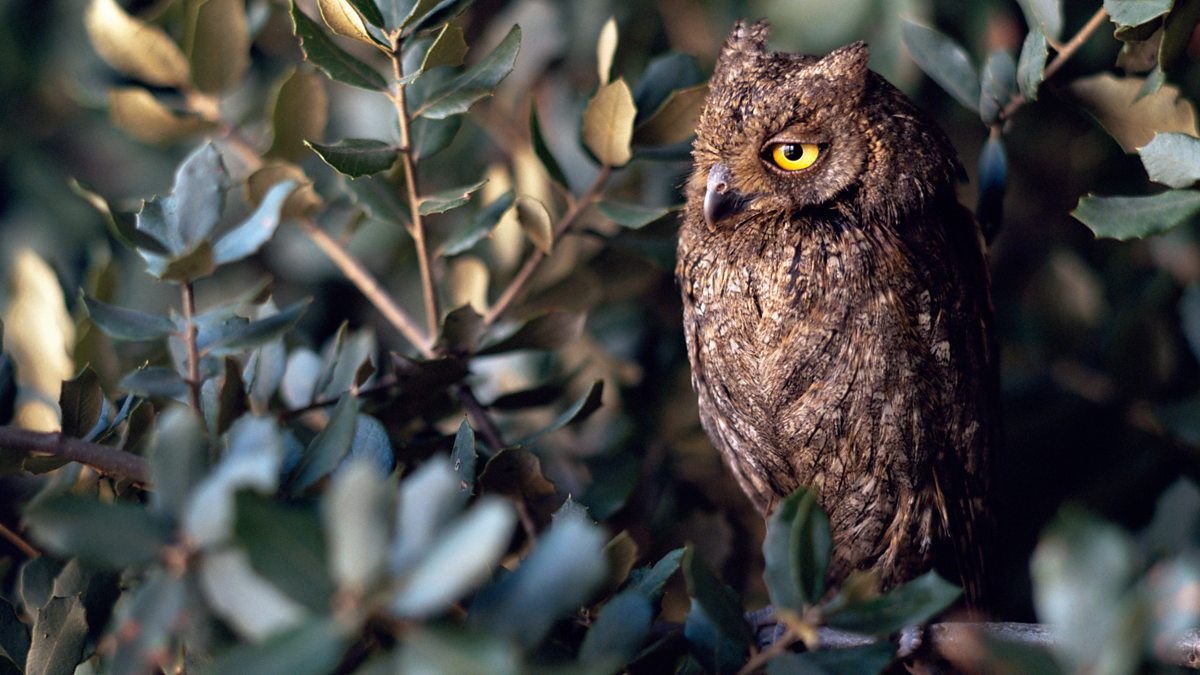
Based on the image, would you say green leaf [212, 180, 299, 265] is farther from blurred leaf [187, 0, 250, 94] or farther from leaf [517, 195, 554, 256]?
blurred leaf [187, 0, 250, 94]

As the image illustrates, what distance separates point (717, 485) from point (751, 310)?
0.63 meters

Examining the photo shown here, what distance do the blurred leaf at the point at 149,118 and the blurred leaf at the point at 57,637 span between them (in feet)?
2.82

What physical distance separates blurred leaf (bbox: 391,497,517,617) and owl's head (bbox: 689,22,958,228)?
41.9 inches

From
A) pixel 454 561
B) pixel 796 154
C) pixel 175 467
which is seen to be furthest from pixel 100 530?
pixel 796 154

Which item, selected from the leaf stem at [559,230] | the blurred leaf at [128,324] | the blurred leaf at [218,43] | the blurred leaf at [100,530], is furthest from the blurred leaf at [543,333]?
the blurred leaf at [100,530]

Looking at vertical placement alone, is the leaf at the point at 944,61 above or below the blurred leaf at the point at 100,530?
above

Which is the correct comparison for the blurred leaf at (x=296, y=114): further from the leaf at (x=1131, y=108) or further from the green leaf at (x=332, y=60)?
the leaf at (x=1131, y=108)

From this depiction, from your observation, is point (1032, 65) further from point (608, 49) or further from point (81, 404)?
point (81, 404)

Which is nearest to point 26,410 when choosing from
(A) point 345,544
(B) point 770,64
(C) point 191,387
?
(C) point 191,387

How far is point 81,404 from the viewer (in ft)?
4.01

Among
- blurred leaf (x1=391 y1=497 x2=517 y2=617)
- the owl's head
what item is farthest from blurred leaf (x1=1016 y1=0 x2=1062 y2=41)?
blurred leaf (x1=391 y1=497 x2=517 y2=617)

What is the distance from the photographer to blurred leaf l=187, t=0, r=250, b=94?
1.60m

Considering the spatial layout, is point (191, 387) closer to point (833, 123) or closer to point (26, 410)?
point (26, 410)

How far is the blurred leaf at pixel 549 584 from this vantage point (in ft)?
2.56
